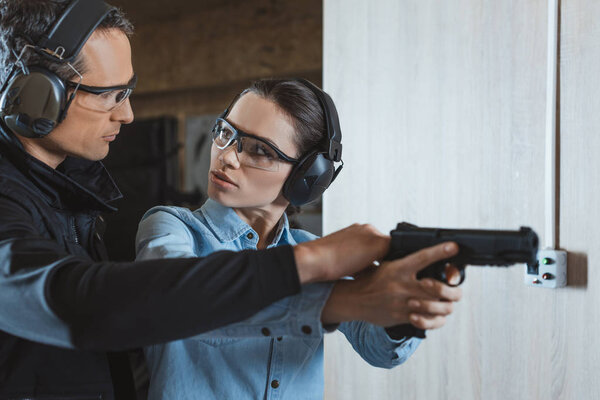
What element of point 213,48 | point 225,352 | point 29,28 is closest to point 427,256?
point 225,352

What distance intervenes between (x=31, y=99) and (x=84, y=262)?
32 centimetres

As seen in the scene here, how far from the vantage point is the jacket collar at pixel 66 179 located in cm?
99

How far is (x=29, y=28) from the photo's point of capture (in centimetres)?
96

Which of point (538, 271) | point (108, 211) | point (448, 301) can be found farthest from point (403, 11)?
point (448, 301)

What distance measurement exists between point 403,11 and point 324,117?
1164mm

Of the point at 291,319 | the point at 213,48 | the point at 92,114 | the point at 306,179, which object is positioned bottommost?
the point at 291,319

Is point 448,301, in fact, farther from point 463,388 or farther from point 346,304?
point 463,388

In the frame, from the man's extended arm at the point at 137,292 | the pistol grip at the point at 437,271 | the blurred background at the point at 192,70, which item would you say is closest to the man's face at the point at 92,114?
the man's extended arm at the point at 137,292

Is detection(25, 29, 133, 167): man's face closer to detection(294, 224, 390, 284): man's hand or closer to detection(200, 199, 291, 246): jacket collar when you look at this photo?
detection(200, 199, 291, 246): jacket collar

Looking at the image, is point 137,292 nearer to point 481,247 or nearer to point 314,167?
point 481,247

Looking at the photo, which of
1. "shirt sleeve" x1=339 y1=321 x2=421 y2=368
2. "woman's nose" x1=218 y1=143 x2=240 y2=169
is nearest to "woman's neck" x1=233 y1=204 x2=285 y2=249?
"woman's nose" x1=218 y1=143 x2=240 y2=169

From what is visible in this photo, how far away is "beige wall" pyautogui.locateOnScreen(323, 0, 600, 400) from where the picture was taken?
1688mm

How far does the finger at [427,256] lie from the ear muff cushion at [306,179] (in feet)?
1.57

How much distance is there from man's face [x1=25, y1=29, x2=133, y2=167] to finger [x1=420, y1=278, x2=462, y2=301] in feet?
2.05
